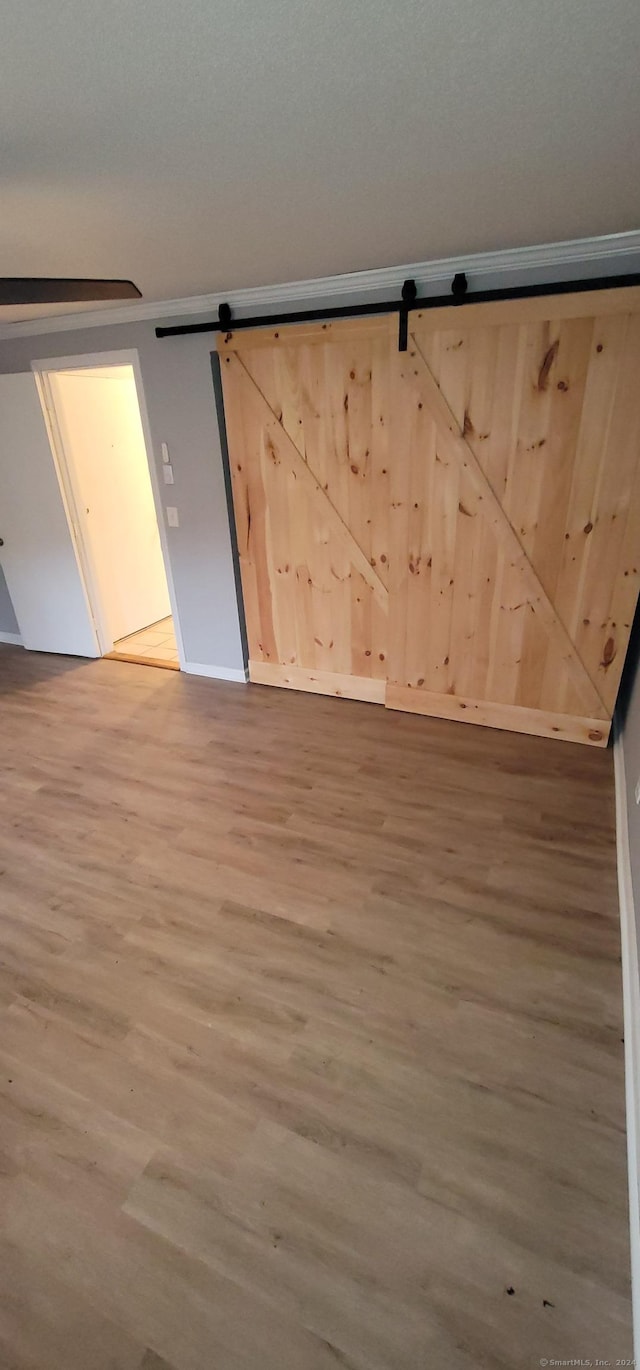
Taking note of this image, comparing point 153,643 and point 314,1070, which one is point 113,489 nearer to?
point 153,643

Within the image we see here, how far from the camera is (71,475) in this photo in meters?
4.06

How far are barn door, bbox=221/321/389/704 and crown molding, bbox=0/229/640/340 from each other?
163 millimetres

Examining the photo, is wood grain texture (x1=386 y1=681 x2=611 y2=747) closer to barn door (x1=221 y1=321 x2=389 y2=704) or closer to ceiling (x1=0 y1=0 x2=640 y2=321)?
barn door (x1=221 y1=321 x2=389 y2=704)

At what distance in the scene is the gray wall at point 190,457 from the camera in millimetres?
3361

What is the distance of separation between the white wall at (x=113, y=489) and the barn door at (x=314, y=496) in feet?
4.56

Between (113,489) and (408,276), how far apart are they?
107 inches

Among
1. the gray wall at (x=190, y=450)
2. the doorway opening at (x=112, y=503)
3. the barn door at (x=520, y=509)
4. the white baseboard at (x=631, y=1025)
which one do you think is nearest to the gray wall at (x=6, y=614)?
the doorway opening at (x=112, y=503)

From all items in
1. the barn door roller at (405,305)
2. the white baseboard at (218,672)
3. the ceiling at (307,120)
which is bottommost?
the white baseboard at (218,672)

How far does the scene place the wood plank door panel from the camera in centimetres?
256

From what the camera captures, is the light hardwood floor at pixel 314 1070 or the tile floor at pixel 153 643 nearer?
the light hardwood floor at pixel 314 1070

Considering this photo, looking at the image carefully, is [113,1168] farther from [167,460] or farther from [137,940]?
[167,460]

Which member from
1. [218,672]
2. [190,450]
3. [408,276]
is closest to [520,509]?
[408,276]

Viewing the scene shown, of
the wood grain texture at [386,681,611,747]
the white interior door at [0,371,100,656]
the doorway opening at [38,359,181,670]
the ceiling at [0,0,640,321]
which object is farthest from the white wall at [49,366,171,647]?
the wood grain texture at [386,681,611,747]

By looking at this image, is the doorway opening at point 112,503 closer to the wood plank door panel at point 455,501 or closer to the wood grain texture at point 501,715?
the wood plank door panel at point 455,501
